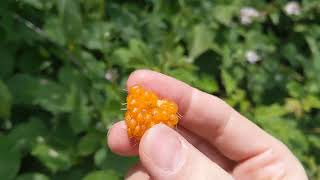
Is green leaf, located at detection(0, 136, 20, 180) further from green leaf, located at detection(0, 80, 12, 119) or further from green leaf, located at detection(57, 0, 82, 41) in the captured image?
green leaf, located at detection(57, 0, 82, 41)

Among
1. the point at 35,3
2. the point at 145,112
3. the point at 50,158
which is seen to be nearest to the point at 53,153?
the point at 50,158

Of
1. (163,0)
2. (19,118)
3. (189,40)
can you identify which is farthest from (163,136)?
(189,40)

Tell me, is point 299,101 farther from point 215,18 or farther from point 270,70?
point 215,18

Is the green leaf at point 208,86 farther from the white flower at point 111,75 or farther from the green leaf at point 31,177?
the green leaf at point 31,177

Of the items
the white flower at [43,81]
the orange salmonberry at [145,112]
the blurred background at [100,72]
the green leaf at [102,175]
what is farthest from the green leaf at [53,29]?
the orange salmonberry at [145,112]

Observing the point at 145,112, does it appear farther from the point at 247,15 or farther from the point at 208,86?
the point at 247,15

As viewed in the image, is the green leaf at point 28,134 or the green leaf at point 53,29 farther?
the green leaf at point 53,29

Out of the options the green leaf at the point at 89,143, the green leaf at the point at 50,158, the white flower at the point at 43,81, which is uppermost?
the white flower at the point at 43,81

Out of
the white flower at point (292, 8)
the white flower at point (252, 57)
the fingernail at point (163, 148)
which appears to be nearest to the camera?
the fingernail at point (163, 148)
